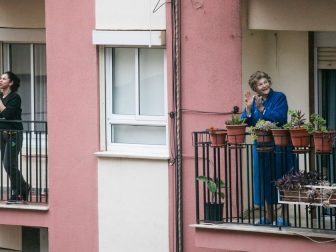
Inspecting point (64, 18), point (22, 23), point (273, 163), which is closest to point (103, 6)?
point (64, 18)

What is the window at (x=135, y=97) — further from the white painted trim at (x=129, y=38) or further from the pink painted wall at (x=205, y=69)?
the pink painted wall at (x=205, y=69)

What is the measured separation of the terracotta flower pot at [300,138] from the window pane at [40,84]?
20.2 ft

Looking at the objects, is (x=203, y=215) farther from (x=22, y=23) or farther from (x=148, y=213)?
(x=22, y=23)

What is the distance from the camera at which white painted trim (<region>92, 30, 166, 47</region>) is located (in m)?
21.5

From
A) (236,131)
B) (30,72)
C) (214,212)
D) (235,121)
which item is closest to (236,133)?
(236,131)

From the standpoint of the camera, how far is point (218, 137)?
20.0m

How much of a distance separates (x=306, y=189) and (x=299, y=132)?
29.2 inches

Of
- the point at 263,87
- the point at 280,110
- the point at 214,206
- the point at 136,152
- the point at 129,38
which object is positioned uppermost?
the point at 129,38

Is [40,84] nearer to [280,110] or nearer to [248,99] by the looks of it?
[248,99]

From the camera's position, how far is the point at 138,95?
22.1 metres

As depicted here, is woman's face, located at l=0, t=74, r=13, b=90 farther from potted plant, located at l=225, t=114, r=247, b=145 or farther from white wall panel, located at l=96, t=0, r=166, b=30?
potted plant, located at l=225, t=114, r=247, b=145

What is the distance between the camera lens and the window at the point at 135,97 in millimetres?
21938

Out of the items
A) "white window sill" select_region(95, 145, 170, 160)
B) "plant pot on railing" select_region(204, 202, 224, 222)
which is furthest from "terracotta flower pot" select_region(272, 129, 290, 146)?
"white window sill" select_region(95, 145, 170, 160)

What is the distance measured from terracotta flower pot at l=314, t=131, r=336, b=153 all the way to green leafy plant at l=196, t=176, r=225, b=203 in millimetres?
1778
